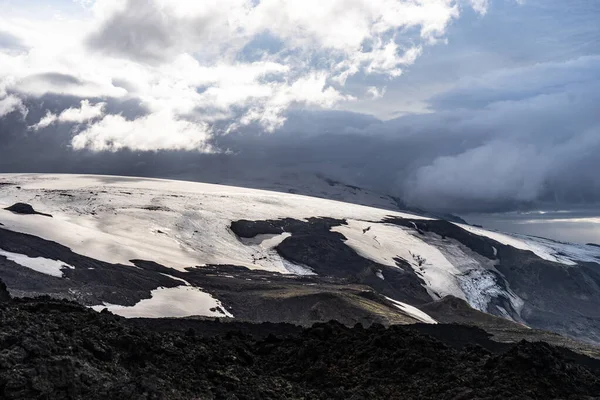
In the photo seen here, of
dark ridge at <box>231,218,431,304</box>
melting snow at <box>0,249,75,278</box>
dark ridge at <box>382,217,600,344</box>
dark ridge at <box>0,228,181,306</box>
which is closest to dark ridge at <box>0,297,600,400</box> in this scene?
dark ridge at <box>0,228,181,306</box>

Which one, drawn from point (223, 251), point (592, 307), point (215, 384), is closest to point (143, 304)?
point (215, 384)

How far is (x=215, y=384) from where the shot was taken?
2117 centimetres

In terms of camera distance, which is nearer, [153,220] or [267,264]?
[267,264]

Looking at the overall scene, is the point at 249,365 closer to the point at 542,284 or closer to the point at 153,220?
the point at 153,220

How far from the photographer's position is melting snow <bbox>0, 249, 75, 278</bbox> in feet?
206

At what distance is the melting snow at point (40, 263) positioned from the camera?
62688 mm

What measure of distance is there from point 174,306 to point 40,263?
1555 centimetres

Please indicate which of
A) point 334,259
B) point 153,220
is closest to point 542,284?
point 334,259

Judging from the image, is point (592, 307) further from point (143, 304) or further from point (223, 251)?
point (143, 304)

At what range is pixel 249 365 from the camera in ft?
83.0

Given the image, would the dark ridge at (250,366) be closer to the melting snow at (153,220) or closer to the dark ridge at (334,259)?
the melting snow at (153,220)

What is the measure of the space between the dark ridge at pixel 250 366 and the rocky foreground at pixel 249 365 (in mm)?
41

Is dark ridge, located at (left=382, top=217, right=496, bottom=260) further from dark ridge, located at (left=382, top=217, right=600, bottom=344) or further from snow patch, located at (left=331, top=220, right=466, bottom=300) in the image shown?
snow patch, located at (left=331, top=220, right=466, bottom=300)

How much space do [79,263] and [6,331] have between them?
53.1 metres
